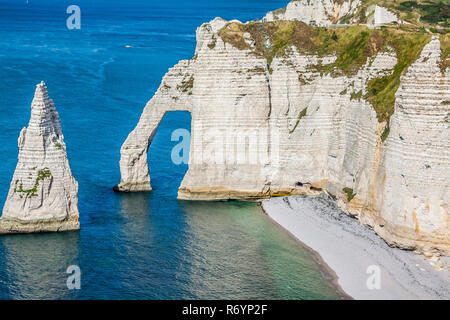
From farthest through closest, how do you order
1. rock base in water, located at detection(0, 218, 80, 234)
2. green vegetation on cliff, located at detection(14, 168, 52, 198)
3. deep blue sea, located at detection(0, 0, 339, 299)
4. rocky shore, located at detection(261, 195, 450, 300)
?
rock base in water, located at detection(0, 218, 80, 234) < green vegetation on cliff, located at detection(14, 168, 52, 198) < deep blue sea, located at detection(0, 0, 339, 299) < rocky shore, located at detection(261, 195, 450, 300)

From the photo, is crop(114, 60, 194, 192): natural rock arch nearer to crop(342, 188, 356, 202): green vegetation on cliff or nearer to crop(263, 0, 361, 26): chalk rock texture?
crop(342, 188, 356, 202): green vegetation on cliff

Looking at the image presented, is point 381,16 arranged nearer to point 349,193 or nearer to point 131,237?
point 349,193

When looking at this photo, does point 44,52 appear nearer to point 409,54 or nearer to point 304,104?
point 304,104

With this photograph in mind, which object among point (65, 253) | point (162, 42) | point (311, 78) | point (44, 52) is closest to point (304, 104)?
point (311, 78)

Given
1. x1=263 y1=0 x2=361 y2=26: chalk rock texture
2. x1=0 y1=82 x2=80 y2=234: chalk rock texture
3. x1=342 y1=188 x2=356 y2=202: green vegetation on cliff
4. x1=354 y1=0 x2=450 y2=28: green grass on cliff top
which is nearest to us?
x1=0 y1=82 x2=80 y2=234: chalk rock texture

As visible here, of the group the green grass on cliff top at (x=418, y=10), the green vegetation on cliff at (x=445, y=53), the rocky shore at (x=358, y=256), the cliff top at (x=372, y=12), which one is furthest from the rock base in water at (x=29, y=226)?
the green grass on cliff top at (x=418, y=10)

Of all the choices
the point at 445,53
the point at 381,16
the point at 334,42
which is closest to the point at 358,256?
the point at 445,53

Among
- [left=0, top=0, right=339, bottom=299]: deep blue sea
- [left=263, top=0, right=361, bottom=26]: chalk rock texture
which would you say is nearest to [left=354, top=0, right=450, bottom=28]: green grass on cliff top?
[left=263, top=0, right=361, bottom=26]: chalk rock texture

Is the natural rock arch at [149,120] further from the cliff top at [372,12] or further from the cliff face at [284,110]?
the cliff top at [372,12]
